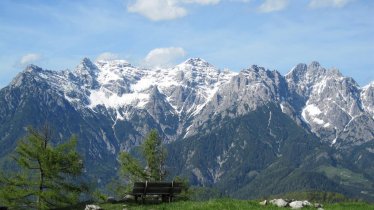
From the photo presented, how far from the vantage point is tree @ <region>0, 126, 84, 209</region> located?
139ft

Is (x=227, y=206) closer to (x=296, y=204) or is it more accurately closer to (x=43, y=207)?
(x=296, y=204)

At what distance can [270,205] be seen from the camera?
30.7 metres

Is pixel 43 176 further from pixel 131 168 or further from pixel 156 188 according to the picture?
pixel 131 168

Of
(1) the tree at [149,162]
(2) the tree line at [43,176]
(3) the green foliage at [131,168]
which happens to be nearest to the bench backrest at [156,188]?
(2) the tree line at [43,176]

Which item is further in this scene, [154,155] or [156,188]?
[154,155]

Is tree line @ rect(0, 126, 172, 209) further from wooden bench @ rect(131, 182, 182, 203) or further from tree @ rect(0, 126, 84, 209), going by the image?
wooden bench @ rect(131, 182, 182, 203)

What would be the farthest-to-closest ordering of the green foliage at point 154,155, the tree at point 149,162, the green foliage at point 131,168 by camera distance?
the green foliage at point 154,155 → the tree at point 149,162 → the green foliage at point 131,168

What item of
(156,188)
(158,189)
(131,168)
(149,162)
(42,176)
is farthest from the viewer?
(149,162)

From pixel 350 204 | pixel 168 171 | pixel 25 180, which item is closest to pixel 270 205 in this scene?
pixel 350 204

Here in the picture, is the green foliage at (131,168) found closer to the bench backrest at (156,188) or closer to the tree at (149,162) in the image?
the tree at (149,162)

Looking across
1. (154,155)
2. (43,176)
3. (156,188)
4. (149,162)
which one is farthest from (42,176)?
(154,155)

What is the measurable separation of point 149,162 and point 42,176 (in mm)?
22714

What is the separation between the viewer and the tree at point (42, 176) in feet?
139

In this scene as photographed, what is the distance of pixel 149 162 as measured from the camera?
65500 mm
